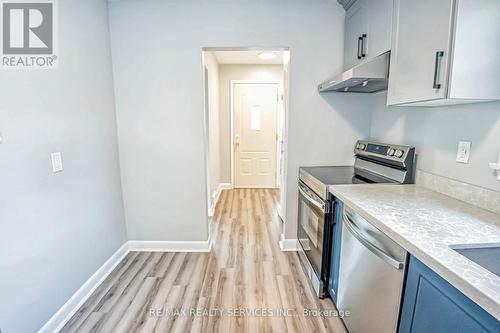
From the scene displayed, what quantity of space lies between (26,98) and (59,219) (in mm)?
789

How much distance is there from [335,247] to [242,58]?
351cm

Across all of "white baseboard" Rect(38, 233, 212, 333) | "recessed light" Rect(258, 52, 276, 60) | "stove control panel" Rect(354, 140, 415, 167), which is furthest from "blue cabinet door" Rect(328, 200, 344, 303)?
"recessed light" Rect(258, 52, 276, 60)

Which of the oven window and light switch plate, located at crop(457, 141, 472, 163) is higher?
light switch plate, located at crop(457, 141, 472, 163)

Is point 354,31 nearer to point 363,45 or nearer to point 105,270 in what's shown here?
point 363,45

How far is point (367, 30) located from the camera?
1.81 meters

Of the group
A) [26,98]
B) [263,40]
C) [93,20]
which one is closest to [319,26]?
[263,40]

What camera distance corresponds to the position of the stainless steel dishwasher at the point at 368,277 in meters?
1.06

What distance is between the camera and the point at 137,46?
2.25 metres

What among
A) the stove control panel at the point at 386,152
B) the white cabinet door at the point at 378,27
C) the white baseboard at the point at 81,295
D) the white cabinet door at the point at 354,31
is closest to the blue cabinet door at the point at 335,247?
the stove control panel at the point at 386,152

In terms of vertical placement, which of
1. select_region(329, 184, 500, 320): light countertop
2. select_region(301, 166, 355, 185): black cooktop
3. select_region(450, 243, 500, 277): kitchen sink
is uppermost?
select_region(301, 166, 355, 185): black cooktop

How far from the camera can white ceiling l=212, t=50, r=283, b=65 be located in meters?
3.80

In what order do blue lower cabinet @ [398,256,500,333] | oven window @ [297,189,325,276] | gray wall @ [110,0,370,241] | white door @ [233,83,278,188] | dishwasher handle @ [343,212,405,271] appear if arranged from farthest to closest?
white door @ [233,83,278,188] < gray wall @ [110,0,370,241] < oven window @ [297,189,325,276] < dishwasher handle @ [343,212,405,271] < blue lower cabinet @ [398,256,500,333]

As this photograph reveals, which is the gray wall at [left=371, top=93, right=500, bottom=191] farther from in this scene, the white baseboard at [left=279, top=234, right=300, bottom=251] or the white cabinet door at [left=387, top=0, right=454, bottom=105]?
the white baseboard at [left=279, top=234, right=300, bottom=251]

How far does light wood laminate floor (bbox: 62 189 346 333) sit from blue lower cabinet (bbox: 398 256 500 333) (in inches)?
32.5
